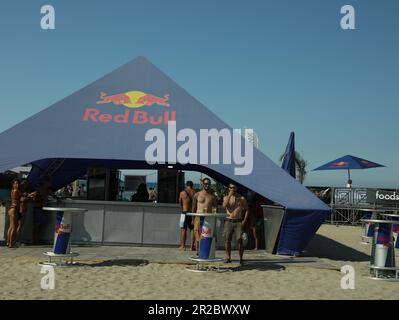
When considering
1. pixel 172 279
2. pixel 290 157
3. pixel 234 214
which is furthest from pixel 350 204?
pixel 172 279

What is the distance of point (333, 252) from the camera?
13.2m

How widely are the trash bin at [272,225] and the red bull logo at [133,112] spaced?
335cm

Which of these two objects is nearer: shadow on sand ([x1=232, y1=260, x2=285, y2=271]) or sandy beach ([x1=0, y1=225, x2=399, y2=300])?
sandy beach ([x1=0, y1=225, x2=399, y2=300])

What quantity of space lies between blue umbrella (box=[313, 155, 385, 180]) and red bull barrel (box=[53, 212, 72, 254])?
17659 millimetres

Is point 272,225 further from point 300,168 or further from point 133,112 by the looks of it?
point 300,168

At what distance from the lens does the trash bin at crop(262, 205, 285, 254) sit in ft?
36.5

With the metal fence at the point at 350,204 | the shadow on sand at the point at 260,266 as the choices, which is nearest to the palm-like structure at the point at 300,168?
the metal fence at the point at 350,204

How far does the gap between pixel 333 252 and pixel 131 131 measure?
639 centimetres

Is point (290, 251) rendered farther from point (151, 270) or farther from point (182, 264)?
point (151, 270)

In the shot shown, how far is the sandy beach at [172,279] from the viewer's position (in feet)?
23.4

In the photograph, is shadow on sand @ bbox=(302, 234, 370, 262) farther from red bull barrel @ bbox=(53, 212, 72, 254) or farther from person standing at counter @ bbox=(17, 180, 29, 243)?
person standing at counter @ bbox=(17, 180, 29, 243)

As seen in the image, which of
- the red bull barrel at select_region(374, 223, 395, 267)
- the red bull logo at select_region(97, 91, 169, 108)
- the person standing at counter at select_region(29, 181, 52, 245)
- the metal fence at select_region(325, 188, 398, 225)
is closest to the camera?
the red bull barrel at select_region(374, 223, 395, 267)

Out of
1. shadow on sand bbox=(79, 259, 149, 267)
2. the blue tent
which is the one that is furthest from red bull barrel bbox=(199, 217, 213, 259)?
the blue tent
